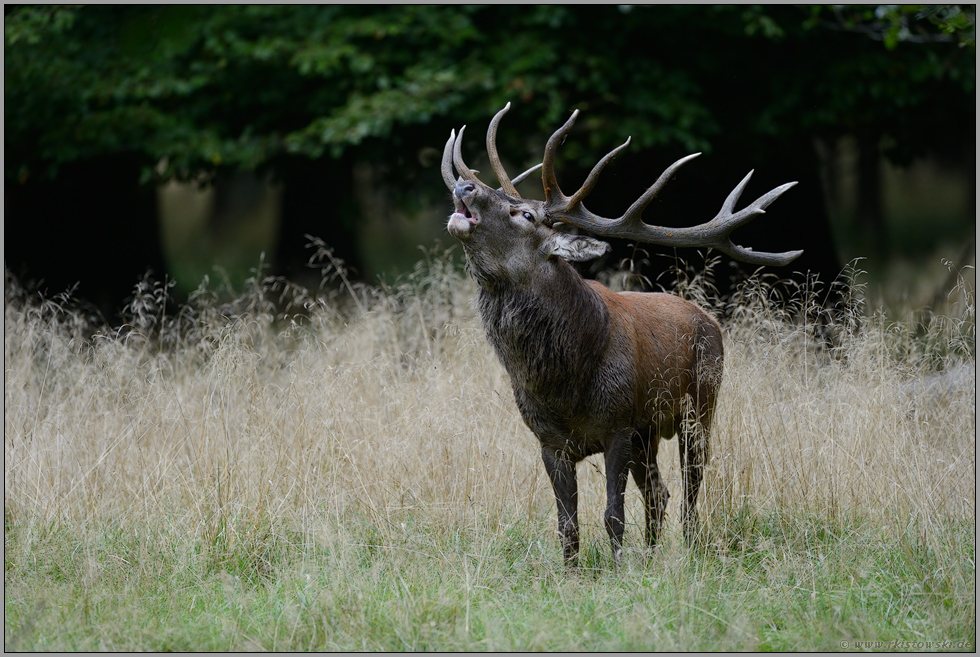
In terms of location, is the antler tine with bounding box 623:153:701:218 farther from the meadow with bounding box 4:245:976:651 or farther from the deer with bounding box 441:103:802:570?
the meadow with bounding box 4:245:976:651

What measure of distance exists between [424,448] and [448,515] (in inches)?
25.5

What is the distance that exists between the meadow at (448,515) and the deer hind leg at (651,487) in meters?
0.16

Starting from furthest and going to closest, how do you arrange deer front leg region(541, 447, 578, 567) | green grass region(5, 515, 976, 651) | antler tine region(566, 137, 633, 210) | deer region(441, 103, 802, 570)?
deer front leg region(541, 447, 578, 567) < deer region(441, 103, 802, 570) < antler tine region(566, 137, 633, 210) < green grass region(5, 515, 976, 651)

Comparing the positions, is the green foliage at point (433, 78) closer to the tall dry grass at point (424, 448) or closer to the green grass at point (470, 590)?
the tall dry grass at point (424, 448)

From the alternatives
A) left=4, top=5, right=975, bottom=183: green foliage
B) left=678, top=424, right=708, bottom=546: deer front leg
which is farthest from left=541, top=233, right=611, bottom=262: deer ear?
left=4, top=5, right=975, bottom=183: green foliage

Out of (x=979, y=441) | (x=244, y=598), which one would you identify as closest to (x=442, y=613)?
(x=244, y=598)

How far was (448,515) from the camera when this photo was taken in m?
4.84

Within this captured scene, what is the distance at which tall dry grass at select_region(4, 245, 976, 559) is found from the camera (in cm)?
475

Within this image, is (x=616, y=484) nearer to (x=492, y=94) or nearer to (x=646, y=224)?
(x=646, y=224)

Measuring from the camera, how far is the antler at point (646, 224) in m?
4.41

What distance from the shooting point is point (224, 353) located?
18.3 feet

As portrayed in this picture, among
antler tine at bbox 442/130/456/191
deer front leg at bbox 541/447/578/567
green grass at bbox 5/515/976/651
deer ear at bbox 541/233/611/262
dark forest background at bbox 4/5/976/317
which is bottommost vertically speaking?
green grass at bbox 5/515/976/651

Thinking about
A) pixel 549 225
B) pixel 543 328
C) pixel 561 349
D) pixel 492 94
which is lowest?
pixel 561 349

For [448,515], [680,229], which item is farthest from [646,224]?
[448,515]
